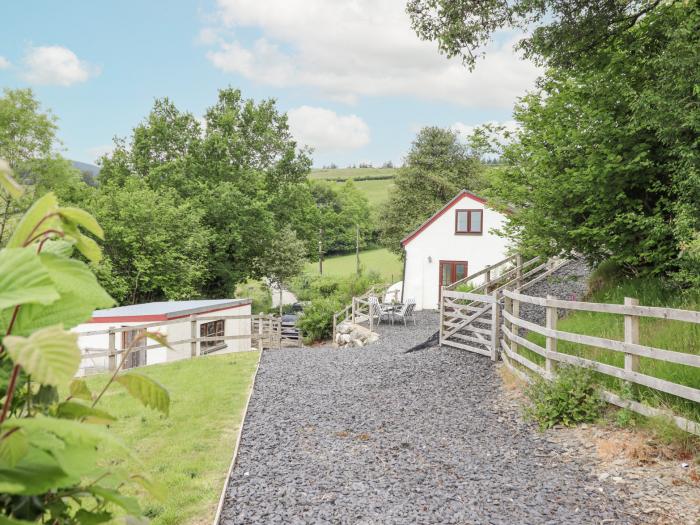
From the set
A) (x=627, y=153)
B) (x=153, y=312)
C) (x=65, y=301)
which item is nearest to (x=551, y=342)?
(x=627, y=153)

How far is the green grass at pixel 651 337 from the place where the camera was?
20.3 feet

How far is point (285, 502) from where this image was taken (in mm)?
5477

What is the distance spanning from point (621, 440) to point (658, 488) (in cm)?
114

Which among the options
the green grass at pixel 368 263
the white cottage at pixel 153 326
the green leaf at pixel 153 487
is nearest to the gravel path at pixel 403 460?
the green leaf at pixel 153 487

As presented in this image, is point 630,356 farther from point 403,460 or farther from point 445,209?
point 445,209

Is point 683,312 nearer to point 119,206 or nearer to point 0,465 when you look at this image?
point 0,465

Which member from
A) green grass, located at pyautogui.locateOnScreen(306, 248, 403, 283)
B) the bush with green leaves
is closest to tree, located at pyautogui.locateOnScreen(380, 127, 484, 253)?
green grass, located at pyautogui.locateOnScreen(306, 248, 403, 283)

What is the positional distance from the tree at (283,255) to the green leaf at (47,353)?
34923 millimetres

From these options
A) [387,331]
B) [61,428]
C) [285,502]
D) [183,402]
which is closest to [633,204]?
[285,502]

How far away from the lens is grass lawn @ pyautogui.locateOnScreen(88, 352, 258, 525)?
5.60m

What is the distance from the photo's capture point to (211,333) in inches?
830

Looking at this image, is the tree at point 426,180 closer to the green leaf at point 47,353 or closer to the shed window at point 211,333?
the shed window at point 211,333

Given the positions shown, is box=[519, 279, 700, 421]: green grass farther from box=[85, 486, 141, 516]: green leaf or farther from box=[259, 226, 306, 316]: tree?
box=[259, 226, 306, 316]: tree

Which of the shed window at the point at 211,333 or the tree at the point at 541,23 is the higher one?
the tree at the point at 541,23
